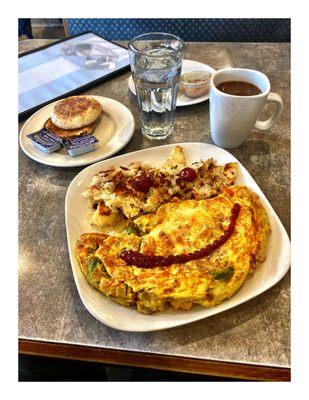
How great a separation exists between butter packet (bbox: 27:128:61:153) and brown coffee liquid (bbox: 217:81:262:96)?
23.3 inches

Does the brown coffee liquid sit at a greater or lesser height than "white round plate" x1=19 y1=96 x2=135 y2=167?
greater

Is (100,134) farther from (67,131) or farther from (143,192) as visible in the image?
(143,192)

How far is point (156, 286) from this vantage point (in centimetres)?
82

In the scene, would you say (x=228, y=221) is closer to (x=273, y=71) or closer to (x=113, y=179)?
(x=113, y=179)

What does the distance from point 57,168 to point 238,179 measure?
62cm

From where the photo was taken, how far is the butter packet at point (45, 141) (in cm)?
126

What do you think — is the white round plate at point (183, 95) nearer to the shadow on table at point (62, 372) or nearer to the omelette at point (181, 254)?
the omelette at point (181, 254)

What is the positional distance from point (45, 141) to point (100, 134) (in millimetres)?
211

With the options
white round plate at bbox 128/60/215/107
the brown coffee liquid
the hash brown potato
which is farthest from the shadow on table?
white round plate at bbox 128/60/215/107

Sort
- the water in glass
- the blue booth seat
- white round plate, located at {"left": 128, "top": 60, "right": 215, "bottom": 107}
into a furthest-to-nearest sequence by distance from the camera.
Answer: the blue booth seat → white round plate, located at {"left": 128, "top": 60, "right": 215, "bottom": 107} → the water in glass

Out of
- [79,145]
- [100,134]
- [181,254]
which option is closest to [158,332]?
[181,254]

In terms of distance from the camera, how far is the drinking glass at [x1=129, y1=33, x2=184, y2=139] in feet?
4.24

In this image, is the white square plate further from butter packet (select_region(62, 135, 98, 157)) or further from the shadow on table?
the shadow on table

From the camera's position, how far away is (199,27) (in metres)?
2.37
